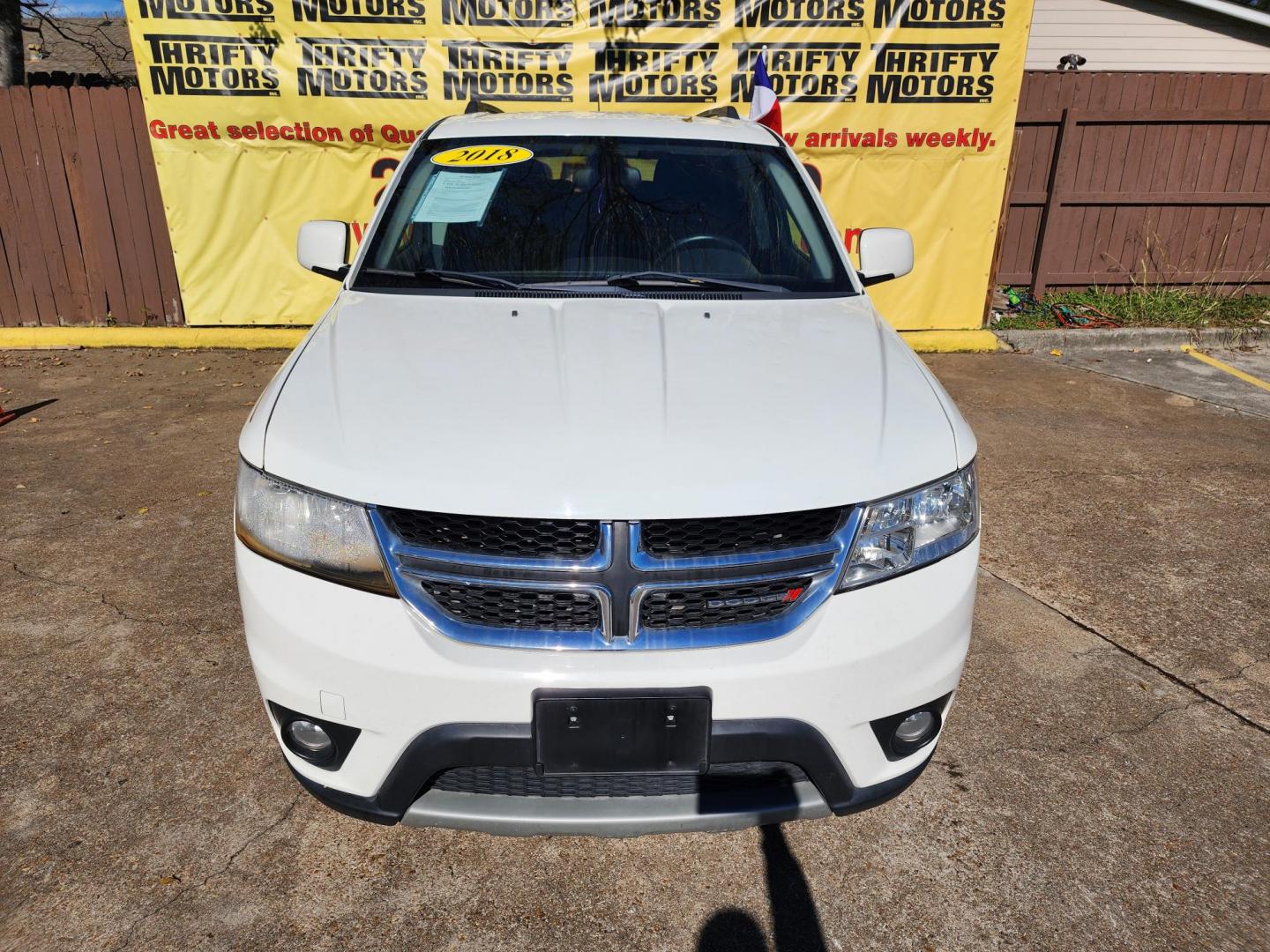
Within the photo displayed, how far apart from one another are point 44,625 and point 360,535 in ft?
7.15

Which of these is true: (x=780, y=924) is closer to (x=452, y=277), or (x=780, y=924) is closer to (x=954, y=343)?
(x=452, y=277)

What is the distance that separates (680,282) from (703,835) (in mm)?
1613

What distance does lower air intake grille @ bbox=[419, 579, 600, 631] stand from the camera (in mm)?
1740

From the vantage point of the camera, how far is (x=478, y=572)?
Result: 1.73 meters

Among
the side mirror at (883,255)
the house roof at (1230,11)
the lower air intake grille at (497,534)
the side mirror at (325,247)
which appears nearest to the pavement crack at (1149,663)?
the side mirror at (883,255)

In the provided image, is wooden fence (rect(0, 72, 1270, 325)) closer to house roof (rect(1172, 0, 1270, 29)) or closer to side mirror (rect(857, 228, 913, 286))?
house roof (rect(1172, 0, 1270, 29))

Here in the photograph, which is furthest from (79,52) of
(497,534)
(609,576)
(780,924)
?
(780,924)

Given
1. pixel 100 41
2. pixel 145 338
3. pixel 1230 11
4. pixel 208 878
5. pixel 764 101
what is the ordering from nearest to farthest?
pixel 208 878 → pixel 764 101 → pixel 145 338 → pixel 1230 11 → pixel 100 41

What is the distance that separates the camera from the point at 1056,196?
8.30 meters

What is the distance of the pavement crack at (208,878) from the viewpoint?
196 centimetres

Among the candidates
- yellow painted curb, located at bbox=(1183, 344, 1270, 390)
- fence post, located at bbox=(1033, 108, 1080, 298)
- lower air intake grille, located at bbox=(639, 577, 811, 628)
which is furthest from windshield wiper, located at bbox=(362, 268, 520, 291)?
fence post, located at bbox=(1033, 108, 1080, 298)

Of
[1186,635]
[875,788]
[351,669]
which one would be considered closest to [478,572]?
[351,669]

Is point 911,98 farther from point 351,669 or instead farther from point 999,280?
point 351,669

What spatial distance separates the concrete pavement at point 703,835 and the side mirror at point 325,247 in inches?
52.7
